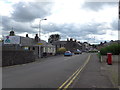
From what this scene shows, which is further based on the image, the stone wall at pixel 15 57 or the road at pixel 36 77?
the stone wall at pixel 15 57

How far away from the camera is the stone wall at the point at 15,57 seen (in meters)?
21.6

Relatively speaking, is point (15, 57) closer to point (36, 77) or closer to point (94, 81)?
point (36, 77)

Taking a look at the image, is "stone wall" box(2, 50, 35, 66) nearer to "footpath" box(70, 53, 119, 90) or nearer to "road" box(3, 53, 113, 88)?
"road" box(3, 53, 113, 88)

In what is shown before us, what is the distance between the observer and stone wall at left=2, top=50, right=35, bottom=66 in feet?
70.8

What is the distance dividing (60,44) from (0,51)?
94.7 m

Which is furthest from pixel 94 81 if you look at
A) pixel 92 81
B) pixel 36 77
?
pixel 36 77

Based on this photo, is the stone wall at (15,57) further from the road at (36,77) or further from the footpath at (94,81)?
the footpath at (94,81)

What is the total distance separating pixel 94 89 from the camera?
866cm

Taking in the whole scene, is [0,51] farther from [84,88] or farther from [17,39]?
[17,39]

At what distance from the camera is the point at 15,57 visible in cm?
2375

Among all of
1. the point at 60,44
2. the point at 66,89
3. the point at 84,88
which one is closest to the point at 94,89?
the point at 84,88

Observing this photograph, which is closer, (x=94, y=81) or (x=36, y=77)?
(x=94, y=81)

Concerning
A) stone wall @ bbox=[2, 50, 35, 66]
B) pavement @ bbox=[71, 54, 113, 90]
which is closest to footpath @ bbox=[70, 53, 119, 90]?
pavement @ bbox=[71, 54, 113, 90]

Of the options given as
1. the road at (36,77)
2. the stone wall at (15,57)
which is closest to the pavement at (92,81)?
the road at (36,77)
